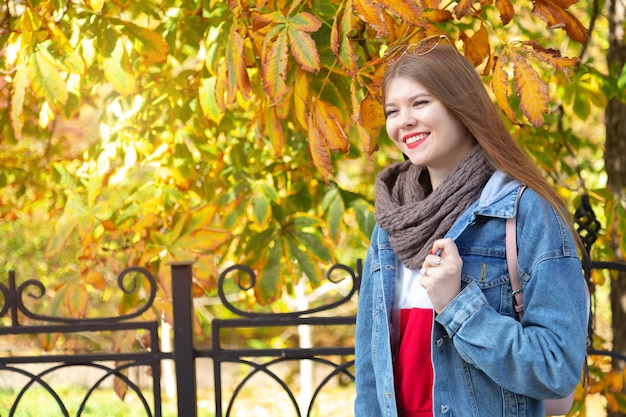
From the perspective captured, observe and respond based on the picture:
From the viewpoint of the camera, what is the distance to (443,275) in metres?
1.39

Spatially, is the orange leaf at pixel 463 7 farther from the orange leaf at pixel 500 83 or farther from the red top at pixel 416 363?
the red top at pixel 416 363

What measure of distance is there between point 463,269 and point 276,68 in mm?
654

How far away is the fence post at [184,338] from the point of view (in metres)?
2.35

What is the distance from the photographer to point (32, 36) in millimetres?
2232

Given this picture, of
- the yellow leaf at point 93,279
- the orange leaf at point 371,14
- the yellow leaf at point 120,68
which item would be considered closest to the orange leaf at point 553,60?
the orange leaf at point 371,14

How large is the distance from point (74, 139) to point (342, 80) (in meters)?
4.85

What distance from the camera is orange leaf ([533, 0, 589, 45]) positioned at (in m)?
1.81

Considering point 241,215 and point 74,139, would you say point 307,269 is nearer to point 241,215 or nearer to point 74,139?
point 241,215

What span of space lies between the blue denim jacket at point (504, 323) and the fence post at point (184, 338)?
946mm

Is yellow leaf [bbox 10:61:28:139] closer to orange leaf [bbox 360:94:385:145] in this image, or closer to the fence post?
the fence post

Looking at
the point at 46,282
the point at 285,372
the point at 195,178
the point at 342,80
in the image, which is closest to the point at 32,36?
the point at 342,80

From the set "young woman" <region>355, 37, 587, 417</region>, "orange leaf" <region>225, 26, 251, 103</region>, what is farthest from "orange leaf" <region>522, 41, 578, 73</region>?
"orange leaf" <region>225, 26, 251, 103</region>

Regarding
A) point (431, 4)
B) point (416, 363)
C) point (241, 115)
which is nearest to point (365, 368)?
point (416, 363)

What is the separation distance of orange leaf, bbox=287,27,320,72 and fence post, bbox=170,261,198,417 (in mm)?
861
